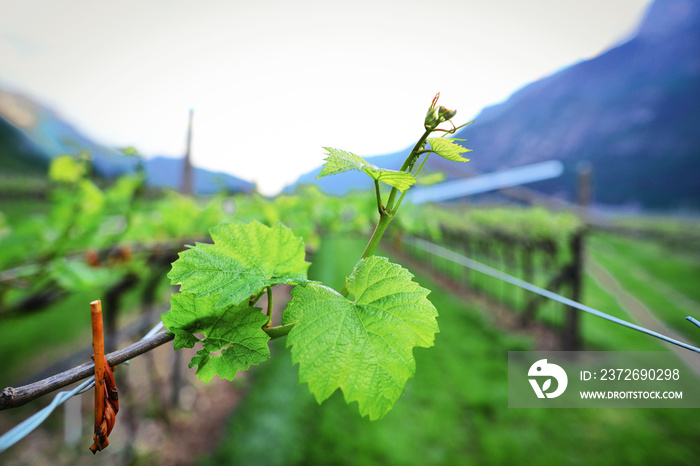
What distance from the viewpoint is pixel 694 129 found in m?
19.3

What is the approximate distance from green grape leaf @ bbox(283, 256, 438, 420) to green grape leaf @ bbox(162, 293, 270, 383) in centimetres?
4

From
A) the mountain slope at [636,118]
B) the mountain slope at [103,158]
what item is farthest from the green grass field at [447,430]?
the mountain slope at [636,118]

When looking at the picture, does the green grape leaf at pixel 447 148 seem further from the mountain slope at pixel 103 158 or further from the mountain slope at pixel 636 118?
the mountain slope at pixel 636 118

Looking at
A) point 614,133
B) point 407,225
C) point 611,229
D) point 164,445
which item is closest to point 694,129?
point 614,133

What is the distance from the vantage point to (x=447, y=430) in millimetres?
2578

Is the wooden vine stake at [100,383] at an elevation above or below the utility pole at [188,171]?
above

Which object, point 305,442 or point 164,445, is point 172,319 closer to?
point 305,442

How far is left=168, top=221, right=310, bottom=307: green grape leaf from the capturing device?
31 centimetres

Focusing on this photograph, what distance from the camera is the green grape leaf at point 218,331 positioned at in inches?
12.7

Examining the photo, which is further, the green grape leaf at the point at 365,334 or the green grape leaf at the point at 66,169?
the green grape leaf at the point at 66,169

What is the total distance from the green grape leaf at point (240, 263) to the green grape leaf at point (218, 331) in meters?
0.02

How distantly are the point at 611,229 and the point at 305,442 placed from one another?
3.67m

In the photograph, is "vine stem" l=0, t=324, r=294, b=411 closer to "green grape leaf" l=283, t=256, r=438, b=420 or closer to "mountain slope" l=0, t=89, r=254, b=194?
"green grape leaf" l=283, t=256, r=438, b=420

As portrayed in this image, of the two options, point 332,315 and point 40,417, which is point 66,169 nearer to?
point 40,417
